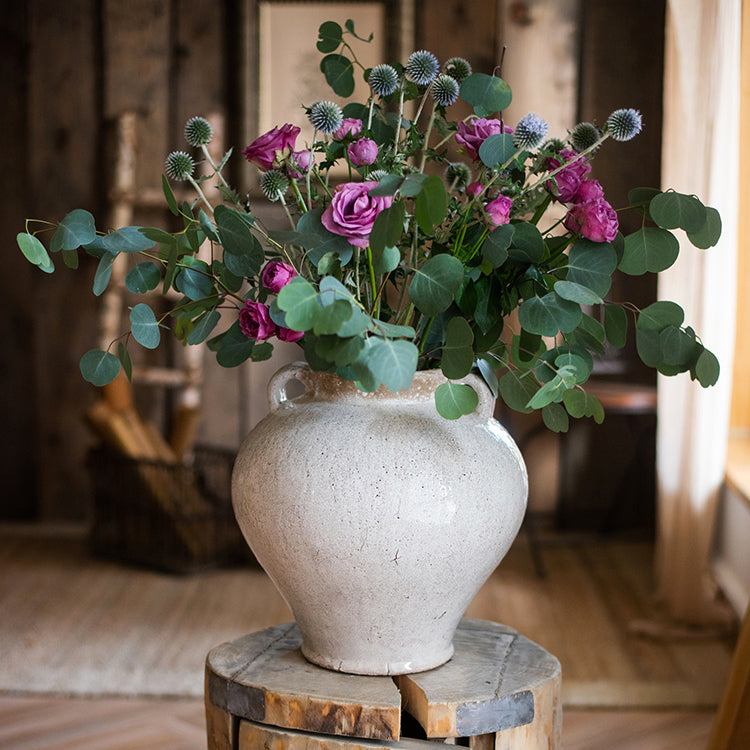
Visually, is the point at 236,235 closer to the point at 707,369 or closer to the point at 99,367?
the point at 99,367

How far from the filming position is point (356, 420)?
3.33ft

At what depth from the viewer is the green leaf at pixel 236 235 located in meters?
0.95

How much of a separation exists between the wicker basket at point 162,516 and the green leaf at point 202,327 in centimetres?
197

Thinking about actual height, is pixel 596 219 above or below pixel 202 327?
above

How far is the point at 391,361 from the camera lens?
872 millimetres

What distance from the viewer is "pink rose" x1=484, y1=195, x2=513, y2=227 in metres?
0.95

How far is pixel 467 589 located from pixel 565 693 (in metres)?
1.24

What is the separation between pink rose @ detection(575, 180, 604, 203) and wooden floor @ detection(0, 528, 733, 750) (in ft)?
4.50

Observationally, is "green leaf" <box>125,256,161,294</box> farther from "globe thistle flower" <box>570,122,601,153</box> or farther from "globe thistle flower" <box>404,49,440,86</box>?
"globe thistle flower" <box>570,122,601,153</box>

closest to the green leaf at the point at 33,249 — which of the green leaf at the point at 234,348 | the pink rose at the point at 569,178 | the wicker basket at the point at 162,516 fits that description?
the green leaf at the point at 234,348

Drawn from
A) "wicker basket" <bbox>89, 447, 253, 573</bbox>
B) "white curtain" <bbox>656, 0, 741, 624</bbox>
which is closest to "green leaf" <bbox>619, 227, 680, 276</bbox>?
"white curtain" <bbox>656, 0, 741, 624</bbox>

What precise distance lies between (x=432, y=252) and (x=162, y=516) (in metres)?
2.21

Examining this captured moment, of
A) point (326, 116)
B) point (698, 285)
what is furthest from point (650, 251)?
point (698, 285)

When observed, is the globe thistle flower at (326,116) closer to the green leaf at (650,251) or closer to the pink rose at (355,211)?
the pink rose at (355,211)
